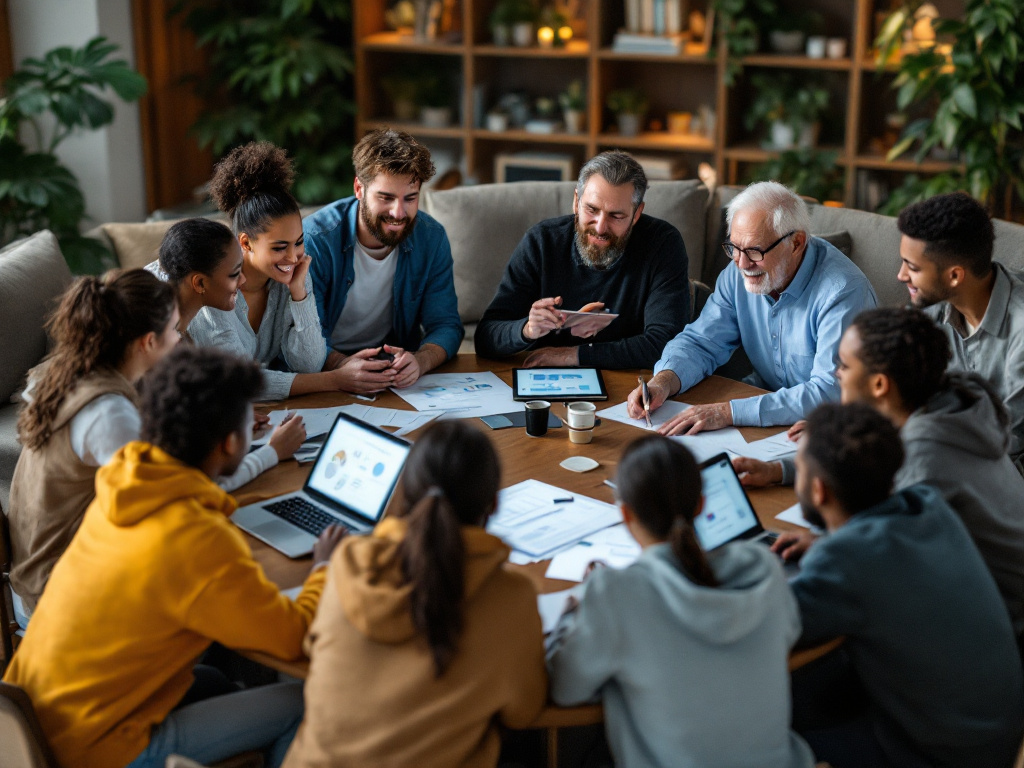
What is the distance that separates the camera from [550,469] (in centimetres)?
235

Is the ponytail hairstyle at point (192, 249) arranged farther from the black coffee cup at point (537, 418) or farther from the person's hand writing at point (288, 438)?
the black coffee cup at point (537, 418)

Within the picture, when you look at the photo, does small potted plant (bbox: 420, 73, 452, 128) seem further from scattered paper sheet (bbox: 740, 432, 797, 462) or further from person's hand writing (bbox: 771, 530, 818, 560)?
person's hand writing (bbox: 771, 530, 818, 560)

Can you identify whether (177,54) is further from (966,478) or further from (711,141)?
(966,478)

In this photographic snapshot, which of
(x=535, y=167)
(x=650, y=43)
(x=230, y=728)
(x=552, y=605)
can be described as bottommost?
(x=230, y=728)

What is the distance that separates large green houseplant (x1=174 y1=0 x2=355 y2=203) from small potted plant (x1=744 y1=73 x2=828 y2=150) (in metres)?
2.06

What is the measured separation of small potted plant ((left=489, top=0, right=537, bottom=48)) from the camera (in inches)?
210

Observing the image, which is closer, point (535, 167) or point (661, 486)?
point (661, 486)

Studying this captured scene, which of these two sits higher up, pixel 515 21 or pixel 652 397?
pixel 515 21

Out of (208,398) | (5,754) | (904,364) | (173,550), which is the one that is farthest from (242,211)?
(904,364)

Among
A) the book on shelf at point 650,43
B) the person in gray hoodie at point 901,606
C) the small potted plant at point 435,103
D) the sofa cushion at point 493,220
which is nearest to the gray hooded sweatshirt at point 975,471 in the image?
the person in gray hoodie at point 901,606

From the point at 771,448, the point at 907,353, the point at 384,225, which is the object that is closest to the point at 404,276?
the point at 384,225

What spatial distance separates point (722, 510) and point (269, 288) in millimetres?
1537

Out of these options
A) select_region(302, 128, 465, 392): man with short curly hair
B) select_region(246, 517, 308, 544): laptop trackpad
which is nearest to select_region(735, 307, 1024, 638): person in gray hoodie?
select_region(246, 517, 308, 544): laptop trackpad

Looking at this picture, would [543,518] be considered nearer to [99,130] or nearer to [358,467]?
[358,467]
